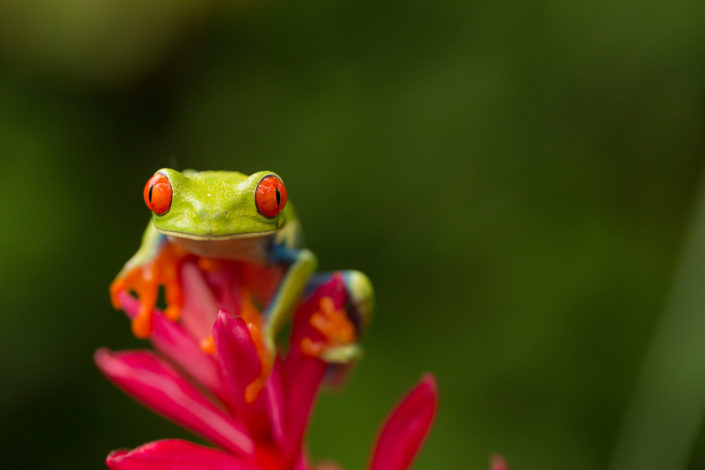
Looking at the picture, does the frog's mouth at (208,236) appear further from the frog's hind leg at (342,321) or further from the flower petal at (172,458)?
the flower petal at (172,458)

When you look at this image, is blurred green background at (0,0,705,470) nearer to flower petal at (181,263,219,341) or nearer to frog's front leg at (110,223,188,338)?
frog's front leg at (110,223,188,338)

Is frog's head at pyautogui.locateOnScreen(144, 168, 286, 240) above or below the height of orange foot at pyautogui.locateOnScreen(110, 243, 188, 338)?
above

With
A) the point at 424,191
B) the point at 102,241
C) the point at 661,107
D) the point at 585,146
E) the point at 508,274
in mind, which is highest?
the point at 661,107

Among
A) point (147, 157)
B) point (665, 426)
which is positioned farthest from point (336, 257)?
point (665, 426)

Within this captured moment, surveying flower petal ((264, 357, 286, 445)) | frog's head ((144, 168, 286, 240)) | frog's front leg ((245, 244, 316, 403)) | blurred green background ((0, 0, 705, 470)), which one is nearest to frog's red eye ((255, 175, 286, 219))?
frog's head ((144, 168, 286, 240))

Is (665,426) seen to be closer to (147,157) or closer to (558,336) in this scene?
(558,336)

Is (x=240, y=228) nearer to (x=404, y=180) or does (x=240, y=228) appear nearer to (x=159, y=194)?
(x=159, y=194)
